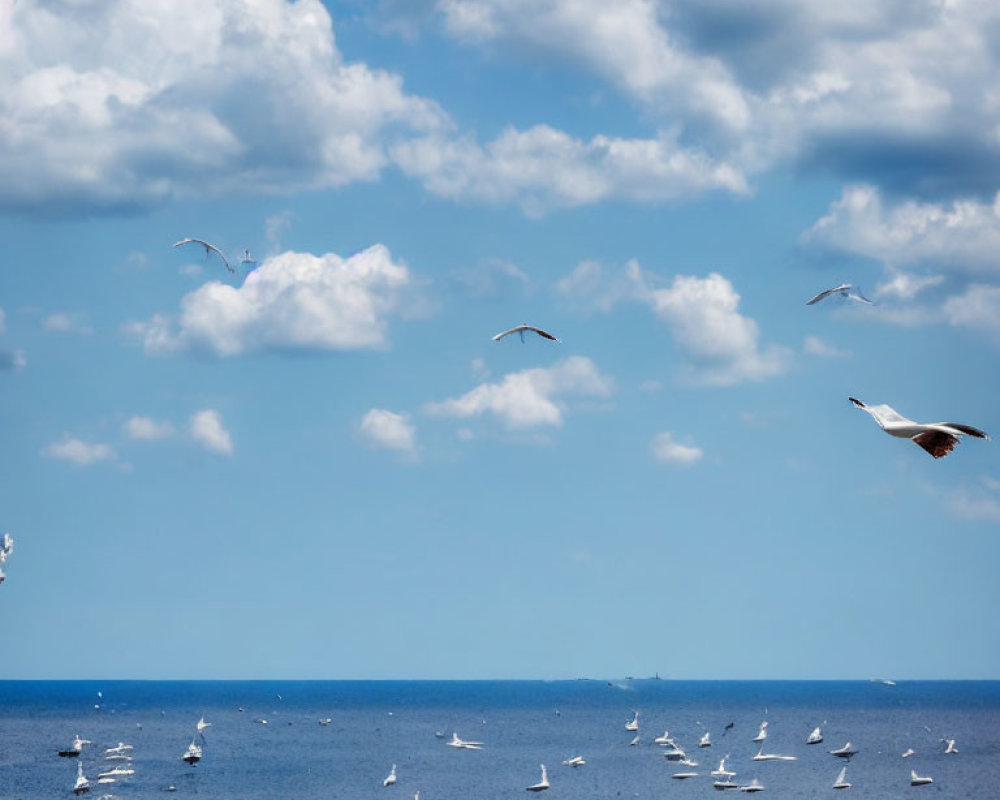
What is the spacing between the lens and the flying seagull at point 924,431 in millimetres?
11078

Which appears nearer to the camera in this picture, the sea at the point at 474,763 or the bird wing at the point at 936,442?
the bird wing at the point at 936,442

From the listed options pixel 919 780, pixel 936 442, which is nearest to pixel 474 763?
pixel 919 780

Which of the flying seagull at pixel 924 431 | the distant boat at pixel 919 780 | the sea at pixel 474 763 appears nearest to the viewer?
the flying seagull at pixel 924 431

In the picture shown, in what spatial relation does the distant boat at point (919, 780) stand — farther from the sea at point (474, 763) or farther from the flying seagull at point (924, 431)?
the flying seagull at point (924, 431)

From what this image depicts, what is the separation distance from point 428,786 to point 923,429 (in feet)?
339

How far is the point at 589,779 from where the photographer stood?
370 feet

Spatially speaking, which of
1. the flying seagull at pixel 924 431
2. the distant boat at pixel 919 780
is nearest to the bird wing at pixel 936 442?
the flying seagull at pixel 924 431

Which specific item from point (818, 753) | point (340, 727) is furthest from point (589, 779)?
point (340, 727)

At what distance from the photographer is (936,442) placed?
38.2 feet

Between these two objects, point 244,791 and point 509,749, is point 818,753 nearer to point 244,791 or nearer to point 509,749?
point 509,749

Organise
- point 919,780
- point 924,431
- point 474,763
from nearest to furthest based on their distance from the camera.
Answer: point 924,431 < point 919,780 < point 474,763

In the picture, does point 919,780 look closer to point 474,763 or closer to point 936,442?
point 474,763

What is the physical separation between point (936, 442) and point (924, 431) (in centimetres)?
36

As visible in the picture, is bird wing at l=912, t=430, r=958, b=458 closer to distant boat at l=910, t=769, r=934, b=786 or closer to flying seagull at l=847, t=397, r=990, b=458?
flying seagull at l=847, t=397, r=990, b=458
